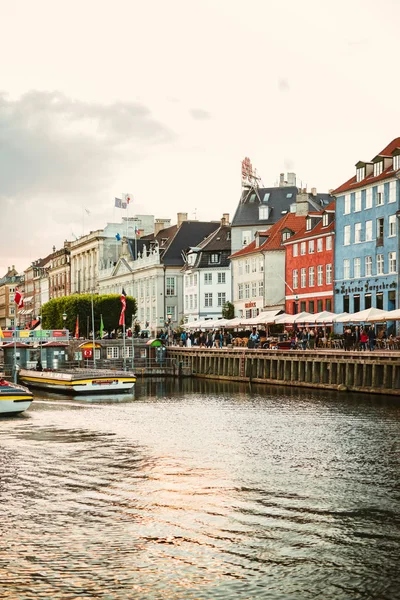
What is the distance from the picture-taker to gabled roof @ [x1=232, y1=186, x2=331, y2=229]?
368 ft

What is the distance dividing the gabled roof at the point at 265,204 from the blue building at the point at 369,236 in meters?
29.4

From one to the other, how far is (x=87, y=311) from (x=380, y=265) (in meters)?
54.6

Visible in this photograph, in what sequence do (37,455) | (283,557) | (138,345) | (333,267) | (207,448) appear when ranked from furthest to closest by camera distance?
(138,345) < (333,267) < (207,448) < (37,455) < (283,557)

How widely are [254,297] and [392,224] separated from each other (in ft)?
105

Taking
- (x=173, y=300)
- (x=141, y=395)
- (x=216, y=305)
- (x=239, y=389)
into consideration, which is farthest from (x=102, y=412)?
(x=173, y=300)

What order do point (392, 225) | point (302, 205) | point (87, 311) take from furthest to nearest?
point (87, 311) < point (302, 205) < point (392, 225)

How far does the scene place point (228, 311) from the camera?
357 feet

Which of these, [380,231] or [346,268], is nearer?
[380,231]

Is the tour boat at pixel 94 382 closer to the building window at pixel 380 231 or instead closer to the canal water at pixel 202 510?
the canal water at pixel 202 510

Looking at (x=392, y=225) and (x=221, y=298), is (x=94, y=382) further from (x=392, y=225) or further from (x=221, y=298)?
(x=221, y=298)

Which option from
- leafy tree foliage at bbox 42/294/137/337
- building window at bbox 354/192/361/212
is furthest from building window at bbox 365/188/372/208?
leafy tree foliage at bbox 42/294/137/337

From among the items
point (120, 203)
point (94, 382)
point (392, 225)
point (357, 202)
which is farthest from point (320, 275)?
point (120, 203)

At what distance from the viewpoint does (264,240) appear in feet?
337

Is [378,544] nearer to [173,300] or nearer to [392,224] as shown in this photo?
[392,224]
